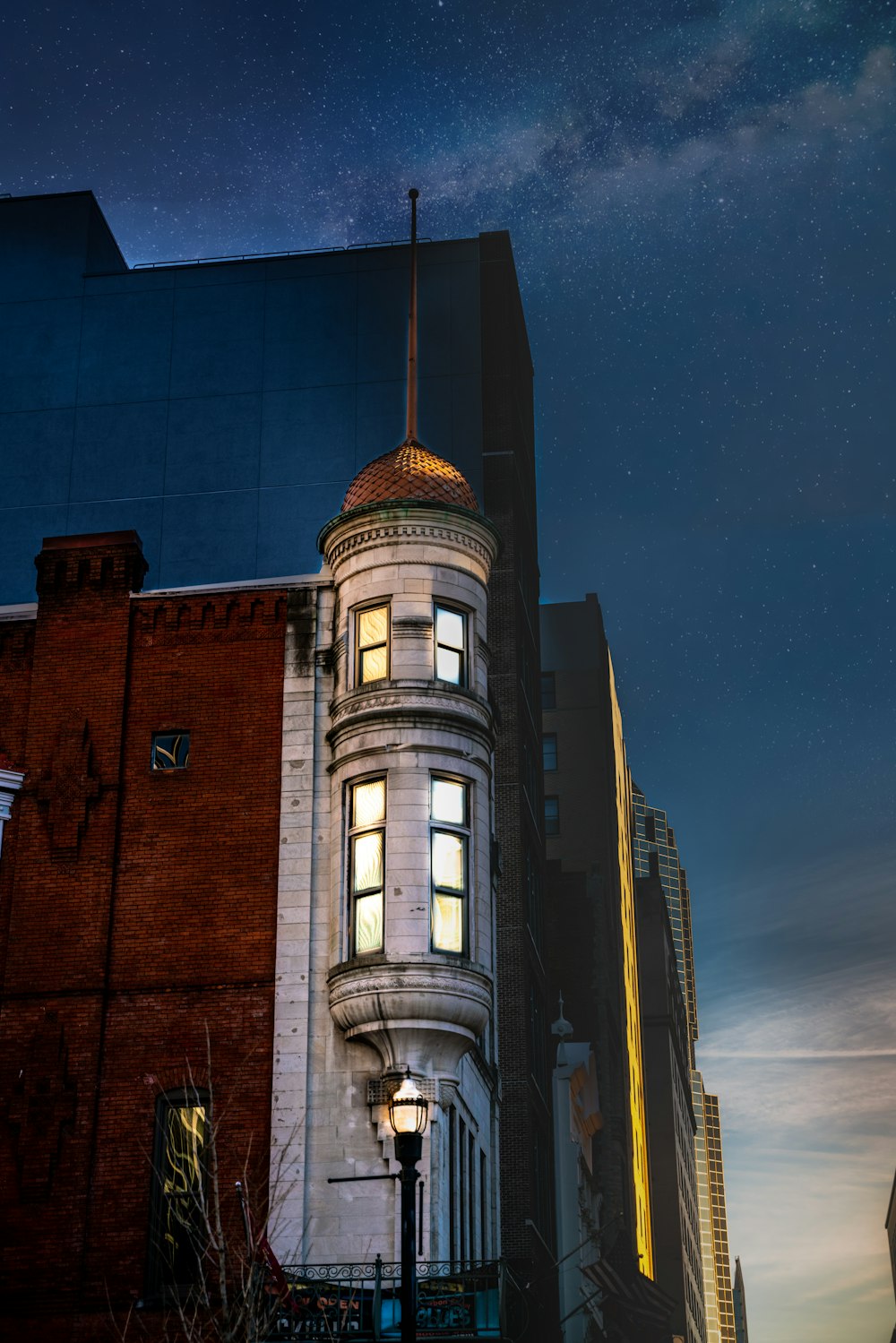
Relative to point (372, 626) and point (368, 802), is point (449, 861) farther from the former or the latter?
point (372, 626)

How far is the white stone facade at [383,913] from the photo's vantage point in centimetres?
3034

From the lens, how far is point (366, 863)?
3228cm

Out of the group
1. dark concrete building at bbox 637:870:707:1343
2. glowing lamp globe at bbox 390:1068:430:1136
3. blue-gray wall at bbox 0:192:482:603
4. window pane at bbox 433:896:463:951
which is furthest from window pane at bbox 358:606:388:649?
dark concrete building at bbox 637:870:707:1343

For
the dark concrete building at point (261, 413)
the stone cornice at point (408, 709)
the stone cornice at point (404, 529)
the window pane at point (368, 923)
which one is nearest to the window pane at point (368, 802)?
the stone cornice at point (408, 709)

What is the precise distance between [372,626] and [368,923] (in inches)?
231

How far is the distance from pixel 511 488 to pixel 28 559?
53.9 feet

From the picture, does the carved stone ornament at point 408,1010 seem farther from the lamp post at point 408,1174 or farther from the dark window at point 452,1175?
the lamp post at point 408,1174

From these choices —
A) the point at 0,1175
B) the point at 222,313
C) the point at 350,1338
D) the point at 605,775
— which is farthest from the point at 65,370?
the point at 605,775

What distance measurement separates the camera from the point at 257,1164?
30484mm

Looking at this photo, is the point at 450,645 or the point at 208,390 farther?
the point at 208,390

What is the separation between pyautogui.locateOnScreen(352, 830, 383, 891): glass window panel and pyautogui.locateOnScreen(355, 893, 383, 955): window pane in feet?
0.77

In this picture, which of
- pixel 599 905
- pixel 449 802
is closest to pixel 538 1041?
pixel 449 802

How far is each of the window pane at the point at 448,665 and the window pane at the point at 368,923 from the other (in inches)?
178

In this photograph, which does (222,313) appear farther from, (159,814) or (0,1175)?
(0,1175)
